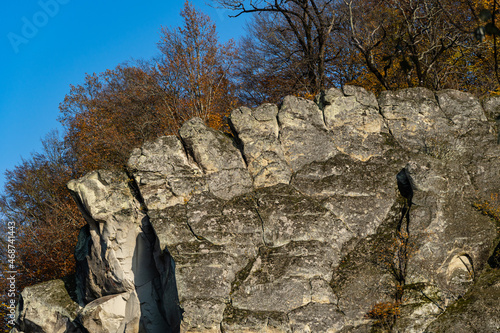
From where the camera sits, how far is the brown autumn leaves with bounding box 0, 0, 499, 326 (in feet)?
67.7

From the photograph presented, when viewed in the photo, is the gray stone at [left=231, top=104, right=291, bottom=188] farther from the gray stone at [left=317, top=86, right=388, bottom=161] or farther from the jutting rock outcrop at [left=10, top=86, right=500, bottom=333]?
the gray stone at [left=317, top=86, right=388, bottom=161]

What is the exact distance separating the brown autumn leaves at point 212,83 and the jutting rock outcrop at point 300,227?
23.9 feet

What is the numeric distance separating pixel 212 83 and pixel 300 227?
13910 millimetres

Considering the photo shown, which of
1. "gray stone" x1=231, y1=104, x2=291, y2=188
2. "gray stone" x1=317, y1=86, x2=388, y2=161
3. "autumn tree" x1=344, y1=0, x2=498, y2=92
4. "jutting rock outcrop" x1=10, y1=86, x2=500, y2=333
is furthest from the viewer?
"autumn tree" x1=344, y1=0, x2=498, y2=92

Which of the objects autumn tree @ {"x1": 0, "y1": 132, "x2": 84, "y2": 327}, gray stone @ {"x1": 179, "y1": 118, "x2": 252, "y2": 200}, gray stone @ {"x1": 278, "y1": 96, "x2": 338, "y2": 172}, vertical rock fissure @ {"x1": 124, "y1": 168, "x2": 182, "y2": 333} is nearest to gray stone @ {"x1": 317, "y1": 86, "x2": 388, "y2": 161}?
gray stone @ {"x1": 278, "y1": 96, "x2": 338, "y2": 172}

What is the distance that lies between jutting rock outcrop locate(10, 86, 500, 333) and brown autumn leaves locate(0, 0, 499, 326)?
7.28 m

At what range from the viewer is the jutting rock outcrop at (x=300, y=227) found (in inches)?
393

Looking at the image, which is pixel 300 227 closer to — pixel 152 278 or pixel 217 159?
pixel 217 159

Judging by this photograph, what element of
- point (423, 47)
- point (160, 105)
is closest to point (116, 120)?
point (160, 105)

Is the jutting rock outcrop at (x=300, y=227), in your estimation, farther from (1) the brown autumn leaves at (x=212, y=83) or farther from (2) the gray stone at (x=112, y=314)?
(1) the brown autumn leaves at (x=212, y=83)

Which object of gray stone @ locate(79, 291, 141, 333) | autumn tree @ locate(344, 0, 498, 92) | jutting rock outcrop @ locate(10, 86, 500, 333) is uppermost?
autumn tree @ locate(344, 0, 498, 92)

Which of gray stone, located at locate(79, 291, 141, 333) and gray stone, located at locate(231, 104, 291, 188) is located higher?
gray stone, located at locate(231, 104, 291, 188)

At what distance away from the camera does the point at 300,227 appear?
10930 mm

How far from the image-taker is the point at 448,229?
10695 millimetres
